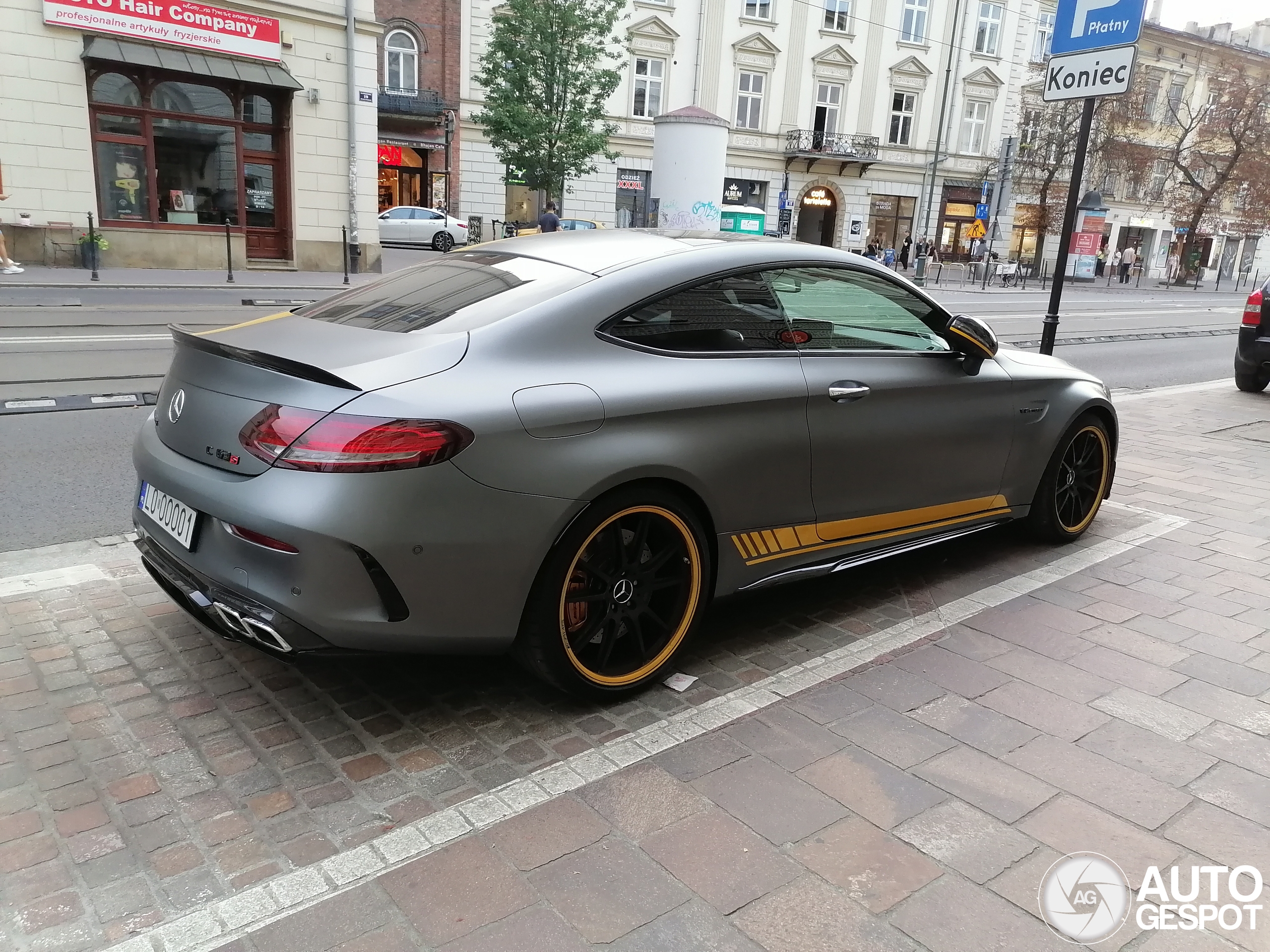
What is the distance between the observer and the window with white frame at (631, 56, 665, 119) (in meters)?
39.0

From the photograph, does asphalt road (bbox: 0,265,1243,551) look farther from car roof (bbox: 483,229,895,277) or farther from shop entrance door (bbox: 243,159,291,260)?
shop entrance door (bbox: 243,159,291,260)

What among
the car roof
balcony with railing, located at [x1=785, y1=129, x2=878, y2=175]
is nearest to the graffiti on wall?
the car roof

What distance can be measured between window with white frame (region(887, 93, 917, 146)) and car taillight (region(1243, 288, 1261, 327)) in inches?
1429

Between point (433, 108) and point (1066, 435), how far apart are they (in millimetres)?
35706

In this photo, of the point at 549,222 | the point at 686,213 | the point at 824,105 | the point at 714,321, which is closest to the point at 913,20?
the point at 824,105

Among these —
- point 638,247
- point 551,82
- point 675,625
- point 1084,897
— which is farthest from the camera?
point 551,82

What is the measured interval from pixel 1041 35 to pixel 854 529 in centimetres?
5317

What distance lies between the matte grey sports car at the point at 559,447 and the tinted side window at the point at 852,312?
0.01 metres

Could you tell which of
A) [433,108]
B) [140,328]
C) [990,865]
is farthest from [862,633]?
[433,108]

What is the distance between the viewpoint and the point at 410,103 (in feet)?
119

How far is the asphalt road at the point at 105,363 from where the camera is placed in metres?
5.15

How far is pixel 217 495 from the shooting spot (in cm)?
280

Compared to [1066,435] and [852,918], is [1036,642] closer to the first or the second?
[1066,435]

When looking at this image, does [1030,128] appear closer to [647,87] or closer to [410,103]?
[647,87]
